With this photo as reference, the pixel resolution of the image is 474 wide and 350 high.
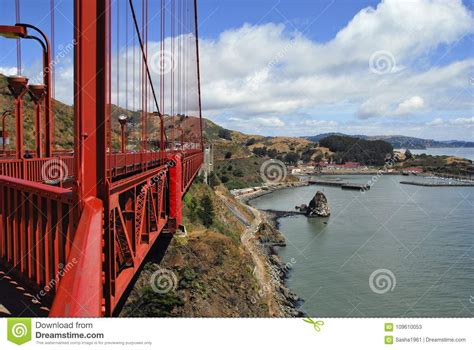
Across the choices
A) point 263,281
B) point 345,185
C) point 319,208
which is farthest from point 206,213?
point 345,185

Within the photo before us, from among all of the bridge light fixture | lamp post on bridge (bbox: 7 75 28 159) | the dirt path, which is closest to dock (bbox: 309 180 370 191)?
the dirt path

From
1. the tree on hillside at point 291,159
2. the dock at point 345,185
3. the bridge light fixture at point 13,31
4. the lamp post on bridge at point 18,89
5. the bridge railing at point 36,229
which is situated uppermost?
the bridge light fixture at point 13,31

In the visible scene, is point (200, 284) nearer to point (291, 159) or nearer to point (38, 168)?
point (38, 168)

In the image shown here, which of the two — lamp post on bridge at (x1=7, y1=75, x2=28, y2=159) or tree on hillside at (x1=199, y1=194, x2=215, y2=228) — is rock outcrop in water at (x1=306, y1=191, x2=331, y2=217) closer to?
tree on hillside at (x1=199, y1=194, x2=215, y2=228)

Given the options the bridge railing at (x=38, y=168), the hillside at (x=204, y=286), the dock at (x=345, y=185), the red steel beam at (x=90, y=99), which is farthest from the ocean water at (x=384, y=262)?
the dock at (x=345, y=185)

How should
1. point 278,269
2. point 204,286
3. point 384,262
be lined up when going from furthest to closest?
1. point 384,262
2. point 278,269
3. point 204,286

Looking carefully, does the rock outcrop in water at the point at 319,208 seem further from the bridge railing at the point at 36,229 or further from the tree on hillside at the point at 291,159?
the tree on hillside at the point at 291,159
